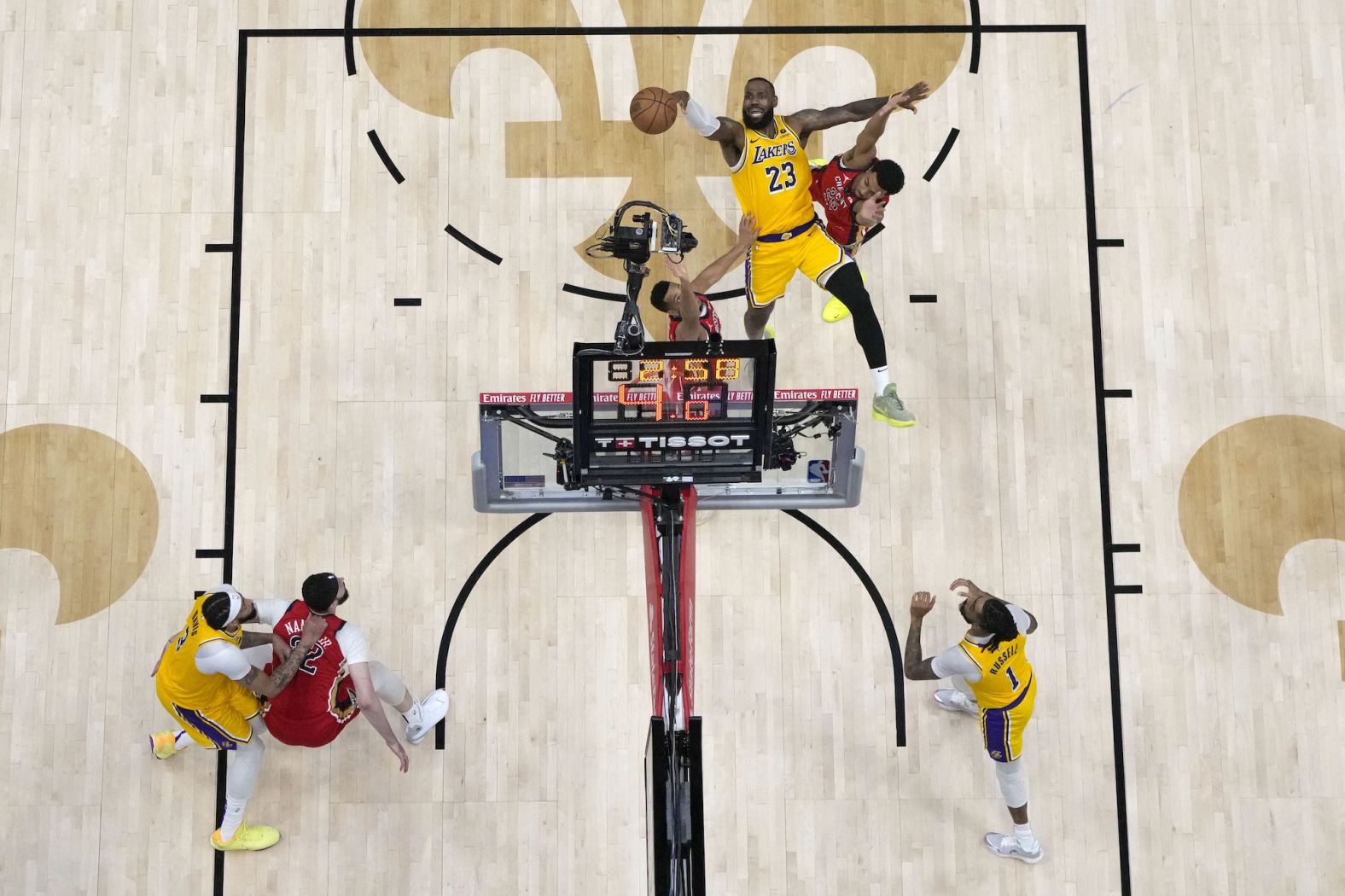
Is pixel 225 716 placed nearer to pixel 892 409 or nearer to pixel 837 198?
pixel 892 409

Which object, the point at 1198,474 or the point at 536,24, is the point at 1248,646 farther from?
the point at 536,24

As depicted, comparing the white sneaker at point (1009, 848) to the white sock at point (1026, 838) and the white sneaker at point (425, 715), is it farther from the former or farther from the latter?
the white sneaker at point (425, 715)

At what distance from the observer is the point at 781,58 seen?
888 cm

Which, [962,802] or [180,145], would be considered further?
[180,145]

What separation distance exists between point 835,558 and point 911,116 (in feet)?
11.5

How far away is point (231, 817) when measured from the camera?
7.30m

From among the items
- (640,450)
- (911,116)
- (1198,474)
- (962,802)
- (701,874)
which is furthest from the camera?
(911,116)

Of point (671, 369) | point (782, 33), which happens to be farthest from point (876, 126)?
point (671, 369)

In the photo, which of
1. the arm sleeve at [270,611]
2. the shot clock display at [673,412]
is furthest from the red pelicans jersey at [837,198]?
the arm sleeve at [270,611]

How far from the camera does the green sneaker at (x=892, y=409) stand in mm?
7738

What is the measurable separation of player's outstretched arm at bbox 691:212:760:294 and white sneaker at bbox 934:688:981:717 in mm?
3192

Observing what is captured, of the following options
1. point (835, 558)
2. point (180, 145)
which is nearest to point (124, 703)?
point (180, 145)

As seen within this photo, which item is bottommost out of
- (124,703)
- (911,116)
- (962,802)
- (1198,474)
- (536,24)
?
(962,802)

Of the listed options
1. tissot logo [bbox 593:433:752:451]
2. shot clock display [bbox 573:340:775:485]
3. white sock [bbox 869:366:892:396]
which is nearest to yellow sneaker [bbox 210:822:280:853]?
shot clock display [bbox 573:340:775:485]
